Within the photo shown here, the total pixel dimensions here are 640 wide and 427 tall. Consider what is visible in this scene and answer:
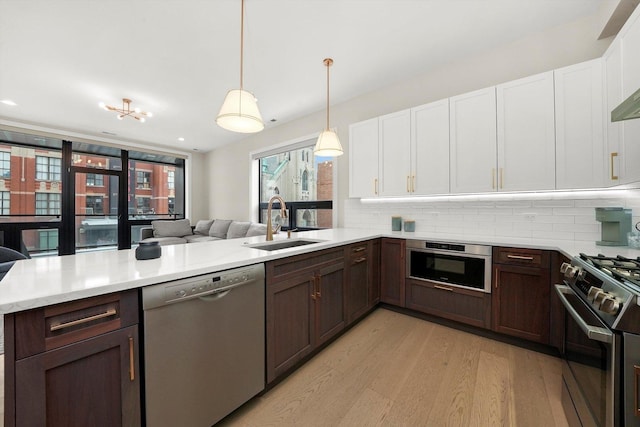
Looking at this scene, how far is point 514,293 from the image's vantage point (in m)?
1.98

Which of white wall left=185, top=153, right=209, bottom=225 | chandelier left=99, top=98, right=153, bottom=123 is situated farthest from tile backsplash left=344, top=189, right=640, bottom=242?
white wall left=185, top=153, right=209, bottom=225

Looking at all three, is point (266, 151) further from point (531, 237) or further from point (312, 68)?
point (531, 237)

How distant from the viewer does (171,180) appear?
6.41 m

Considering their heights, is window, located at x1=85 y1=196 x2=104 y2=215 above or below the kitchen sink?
above

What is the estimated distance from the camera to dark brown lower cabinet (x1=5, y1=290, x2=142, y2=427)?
0.77 m

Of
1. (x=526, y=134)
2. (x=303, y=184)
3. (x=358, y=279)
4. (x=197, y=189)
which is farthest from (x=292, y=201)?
(x=197, y=189)

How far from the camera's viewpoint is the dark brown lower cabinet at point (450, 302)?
2.12 meters

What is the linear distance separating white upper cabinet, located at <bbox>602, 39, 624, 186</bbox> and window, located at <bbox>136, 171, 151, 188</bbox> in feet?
24.5

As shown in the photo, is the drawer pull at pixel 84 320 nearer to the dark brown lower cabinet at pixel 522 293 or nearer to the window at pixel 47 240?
the dark brown lower cabinet at pixel 522 293

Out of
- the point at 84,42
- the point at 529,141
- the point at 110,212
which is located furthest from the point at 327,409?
the point at 110,212

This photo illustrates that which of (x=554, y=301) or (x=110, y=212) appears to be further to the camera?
(x=110, y=212)

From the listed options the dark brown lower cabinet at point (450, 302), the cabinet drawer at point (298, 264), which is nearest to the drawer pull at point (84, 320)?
the cabinet drawer at point (298, 264)

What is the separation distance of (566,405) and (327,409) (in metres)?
1.31

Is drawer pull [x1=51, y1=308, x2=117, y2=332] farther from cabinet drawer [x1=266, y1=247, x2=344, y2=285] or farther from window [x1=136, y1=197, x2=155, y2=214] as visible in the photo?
window [x1=136, y1=197, x2=155, y2=214]
